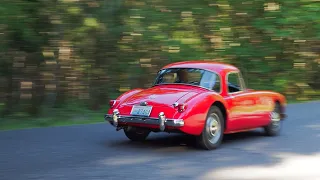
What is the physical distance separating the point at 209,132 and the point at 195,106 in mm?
689

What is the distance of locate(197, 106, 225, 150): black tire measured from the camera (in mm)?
8383

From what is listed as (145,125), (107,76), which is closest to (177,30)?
(107,76)

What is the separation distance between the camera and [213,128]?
8555 millimetres

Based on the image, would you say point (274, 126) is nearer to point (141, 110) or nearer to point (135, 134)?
point (135, 134)

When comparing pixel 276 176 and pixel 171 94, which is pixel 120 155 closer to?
pixel 171 94

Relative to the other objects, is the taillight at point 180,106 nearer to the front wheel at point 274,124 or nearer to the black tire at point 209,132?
the black tire at point 209,132

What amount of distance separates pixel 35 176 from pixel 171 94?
9.52 feet

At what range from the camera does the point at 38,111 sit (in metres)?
14.1

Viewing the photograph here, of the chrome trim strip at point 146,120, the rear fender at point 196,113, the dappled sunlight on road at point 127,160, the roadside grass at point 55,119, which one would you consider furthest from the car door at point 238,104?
the roadside grass at point 55,119

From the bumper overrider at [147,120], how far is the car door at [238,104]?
150 cm

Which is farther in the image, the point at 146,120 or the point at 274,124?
the point at 274,124

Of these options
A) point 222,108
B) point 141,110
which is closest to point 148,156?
point 141,110

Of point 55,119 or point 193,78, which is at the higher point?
Result: point 193,78

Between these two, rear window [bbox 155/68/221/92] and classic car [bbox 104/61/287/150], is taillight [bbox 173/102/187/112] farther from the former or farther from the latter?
rear window [bbox 155/68/221/92]
